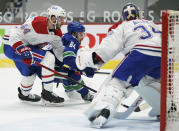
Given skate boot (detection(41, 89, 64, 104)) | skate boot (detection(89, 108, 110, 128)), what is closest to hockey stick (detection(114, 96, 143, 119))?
skate boot (detection(89, 108, 110, 128))

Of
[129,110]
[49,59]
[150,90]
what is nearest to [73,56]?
[49,59]

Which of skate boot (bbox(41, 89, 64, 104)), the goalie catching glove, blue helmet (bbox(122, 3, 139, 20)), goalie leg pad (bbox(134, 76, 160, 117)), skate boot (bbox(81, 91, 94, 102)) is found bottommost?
skate boot (bbox(81, 91, 94, 102))

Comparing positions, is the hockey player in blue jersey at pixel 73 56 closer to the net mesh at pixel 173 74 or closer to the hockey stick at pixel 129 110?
the hockey stick at pixel 129 110

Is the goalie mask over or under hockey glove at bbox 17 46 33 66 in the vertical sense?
over

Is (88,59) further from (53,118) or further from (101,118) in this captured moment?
(53,118)

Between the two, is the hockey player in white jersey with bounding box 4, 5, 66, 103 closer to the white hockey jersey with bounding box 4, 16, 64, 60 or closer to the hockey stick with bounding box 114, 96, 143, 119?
the white hockey jersey with bounding box 4, 16, 64, 60

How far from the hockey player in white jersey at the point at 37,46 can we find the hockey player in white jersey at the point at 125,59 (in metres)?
0.91

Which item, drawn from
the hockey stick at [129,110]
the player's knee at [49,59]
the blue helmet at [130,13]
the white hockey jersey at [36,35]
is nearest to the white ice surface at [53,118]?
the hockey stick at [129,110]

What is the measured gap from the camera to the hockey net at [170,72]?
212 cm

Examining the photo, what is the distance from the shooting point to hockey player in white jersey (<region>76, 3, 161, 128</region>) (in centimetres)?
238

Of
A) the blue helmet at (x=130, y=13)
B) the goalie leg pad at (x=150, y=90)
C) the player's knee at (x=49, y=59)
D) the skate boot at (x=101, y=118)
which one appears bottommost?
the skate boot at (x=101, y=118)

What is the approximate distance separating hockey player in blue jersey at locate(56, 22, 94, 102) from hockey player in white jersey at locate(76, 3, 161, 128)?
69cm

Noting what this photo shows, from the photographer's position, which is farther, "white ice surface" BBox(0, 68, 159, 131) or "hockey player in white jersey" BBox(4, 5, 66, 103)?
"hockey player in white jersey" BBox(4, 5, 66, 103)

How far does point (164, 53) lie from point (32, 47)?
163 cm
